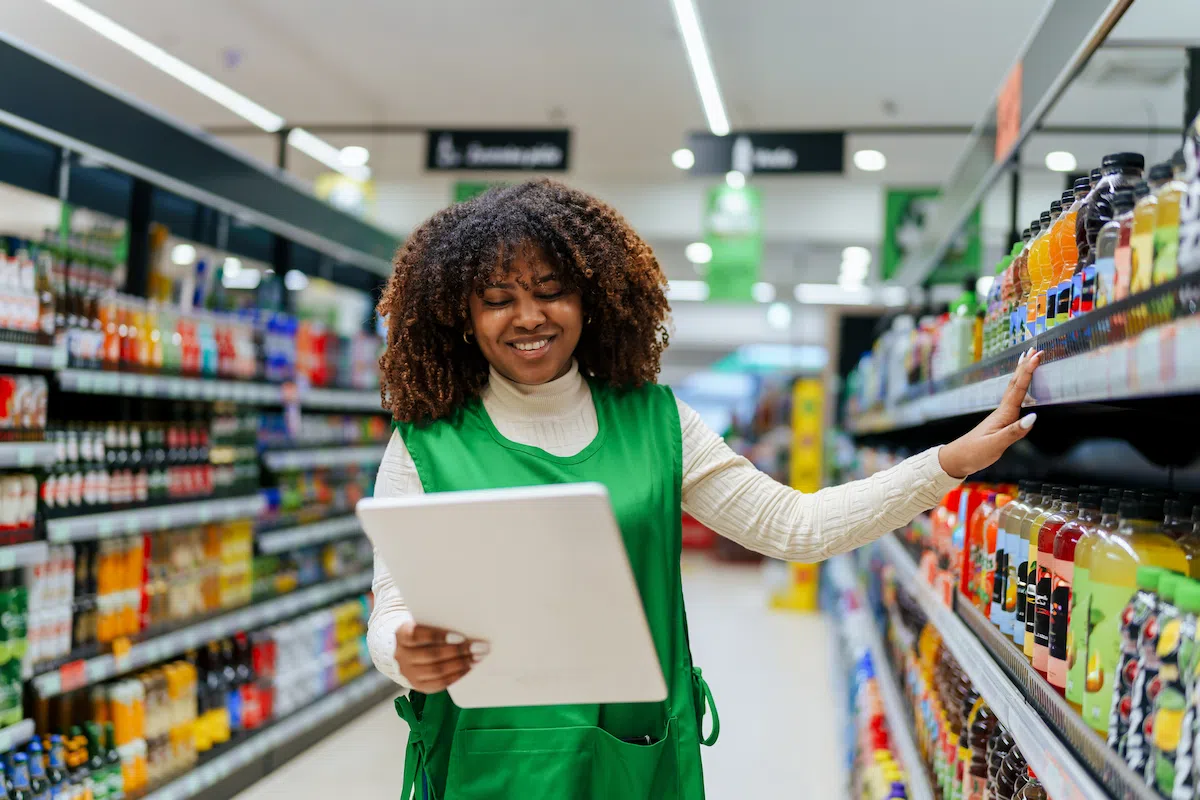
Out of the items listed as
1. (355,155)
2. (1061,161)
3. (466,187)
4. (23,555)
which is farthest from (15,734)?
(466,187)

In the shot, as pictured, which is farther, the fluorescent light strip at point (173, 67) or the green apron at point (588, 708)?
the fluorescent light strip at point (173, 67)

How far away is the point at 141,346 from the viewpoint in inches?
151

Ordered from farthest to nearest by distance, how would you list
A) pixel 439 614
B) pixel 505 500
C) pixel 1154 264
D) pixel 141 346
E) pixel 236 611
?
1. pixel 236 611
2. pixel 141 346
3. pixel 439 614
4. pixel 505 500
5. pixel 1154 264

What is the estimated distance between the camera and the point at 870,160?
1019cm

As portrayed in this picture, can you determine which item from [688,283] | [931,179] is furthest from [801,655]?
[688,283]

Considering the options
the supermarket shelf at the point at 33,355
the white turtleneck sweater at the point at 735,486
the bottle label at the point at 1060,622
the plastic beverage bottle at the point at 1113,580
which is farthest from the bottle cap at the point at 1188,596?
the supermarket shelf at the point at 33,355

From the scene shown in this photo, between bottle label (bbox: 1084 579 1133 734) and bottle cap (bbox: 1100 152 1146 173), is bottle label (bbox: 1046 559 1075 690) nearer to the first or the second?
bottle label (bbox: 1084 579 1133 734)

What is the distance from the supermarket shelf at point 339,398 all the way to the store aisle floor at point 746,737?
5.17ft

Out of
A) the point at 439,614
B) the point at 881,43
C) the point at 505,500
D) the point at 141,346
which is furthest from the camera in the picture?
the point at 881,43

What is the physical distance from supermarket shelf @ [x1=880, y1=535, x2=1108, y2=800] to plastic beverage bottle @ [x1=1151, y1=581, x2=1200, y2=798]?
0.05 m

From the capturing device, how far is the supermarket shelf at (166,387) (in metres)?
3.48

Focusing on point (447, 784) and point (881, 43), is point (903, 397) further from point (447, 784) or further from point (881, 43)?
point (881, 43)

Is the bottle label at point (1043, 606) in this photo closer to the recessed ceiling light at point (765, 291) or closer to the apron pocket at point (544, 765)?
the apron pocket at point (544, 765)

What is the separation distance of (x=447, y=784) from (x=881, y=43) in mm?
6668
